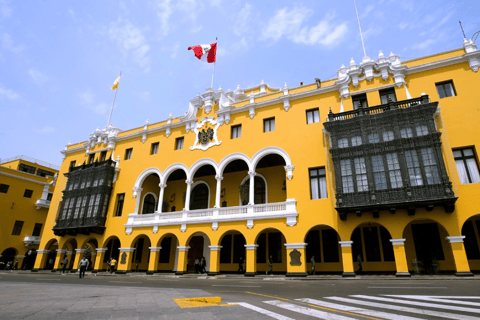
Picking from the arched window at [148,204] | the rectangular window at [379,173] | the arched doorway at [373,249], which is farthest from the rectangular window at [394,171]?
the arched window at [148,204]

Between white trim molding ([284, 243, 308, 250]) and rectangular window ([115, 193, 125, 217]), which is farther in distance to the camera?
rectangular window ([115, 193, 125, 217])

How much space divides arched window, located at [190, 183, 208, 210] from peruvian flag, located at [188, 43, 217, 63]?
12.9 meters

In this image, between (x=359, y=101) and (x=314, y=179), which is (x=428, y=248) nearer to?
(x=314, y=179)

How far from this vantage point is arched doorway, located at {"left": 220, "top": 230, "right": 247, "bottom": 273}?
25866 millimetres

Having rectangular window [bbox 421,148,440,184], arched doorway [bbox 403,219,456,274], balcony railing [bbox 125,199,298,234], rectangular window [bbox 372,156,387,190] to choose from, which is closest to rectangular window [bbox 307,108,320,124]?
rectangular window [bbox 372,156,387,190]

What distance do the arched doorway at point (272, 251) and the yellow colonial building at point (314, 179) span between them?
0.29 feet

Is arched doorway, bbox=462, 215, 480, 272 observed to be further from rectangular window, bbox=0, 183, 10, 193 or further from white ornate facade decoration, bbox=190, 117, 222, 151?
rectangular window, bbox=0, 183, 10, 193

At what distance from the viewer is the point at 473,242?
61.1 ft

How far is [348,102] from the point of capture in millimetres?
21750

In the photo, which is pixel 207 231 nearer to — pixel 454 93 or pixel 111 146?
pixel 111 146

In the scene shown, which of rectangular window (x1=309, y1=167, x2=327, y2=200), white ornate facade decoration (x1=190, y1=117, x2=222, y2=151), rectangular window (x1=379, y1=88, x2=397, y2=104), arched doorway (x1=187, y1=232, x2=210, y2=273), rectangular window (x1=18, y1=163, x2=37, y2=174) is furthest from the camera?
rectangular window (x1=18, y1=163, x2=37, y2=174)

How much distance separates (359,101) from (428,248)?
1160 cm

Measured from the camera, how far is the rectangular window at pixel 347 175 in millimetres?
18734

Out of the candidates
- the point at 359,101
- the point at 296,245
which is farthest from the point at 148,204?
the point at 359,101
